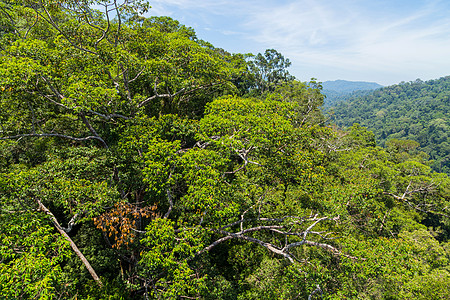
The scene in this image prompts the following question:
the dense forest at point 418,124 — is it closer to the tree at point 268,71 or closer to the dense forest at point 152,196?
the tree at point 268,71

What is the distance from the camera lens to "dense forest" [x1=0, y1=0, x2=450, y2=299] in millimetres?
6750

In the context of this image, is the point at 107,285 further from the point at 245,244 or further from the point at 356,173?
the point at 356,173

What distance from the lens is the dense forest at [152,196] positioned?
675 cm

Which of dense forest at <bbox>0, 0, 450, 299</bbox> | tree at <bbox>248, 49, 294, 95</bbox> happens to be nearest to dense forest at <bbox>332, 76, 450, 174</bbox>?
tree at <bbox>248, 49, 294, 95</bbox>

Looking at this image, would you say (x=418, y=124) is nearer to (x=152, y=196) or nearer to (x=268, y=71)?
(x=268, y=71)

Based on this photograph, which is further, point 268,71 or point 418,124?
point 418,124

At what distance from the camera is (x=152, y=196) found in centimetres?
940

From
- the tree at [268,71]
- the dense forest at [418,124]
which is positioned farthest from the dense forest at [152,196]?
the dense forest at [418,124]

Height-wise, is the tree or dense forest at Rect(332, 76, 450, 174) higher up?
the tree

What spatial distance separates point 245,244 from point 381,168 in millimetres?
15771

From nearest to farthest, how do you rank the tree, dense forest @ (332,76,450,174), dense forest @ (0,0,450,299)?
1. dense forest @ (0,0,450,299)
2. the tree
3. dense forest @ (332,76,450,174)

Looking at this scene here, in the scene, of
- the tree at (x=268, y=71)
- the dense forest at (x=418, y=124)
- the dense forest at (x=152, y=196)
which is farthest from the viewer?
the dense forest at (x=418, y=124)

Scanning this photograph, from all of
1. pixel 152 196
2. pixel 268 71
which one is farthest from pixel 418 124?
pixel 152 196

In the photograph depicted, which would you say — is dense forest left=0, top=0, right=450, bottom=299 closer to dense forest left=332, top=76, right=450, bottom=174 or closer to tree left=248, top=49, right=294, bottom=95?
tree left=248, top=49, right=294, bottom=95
